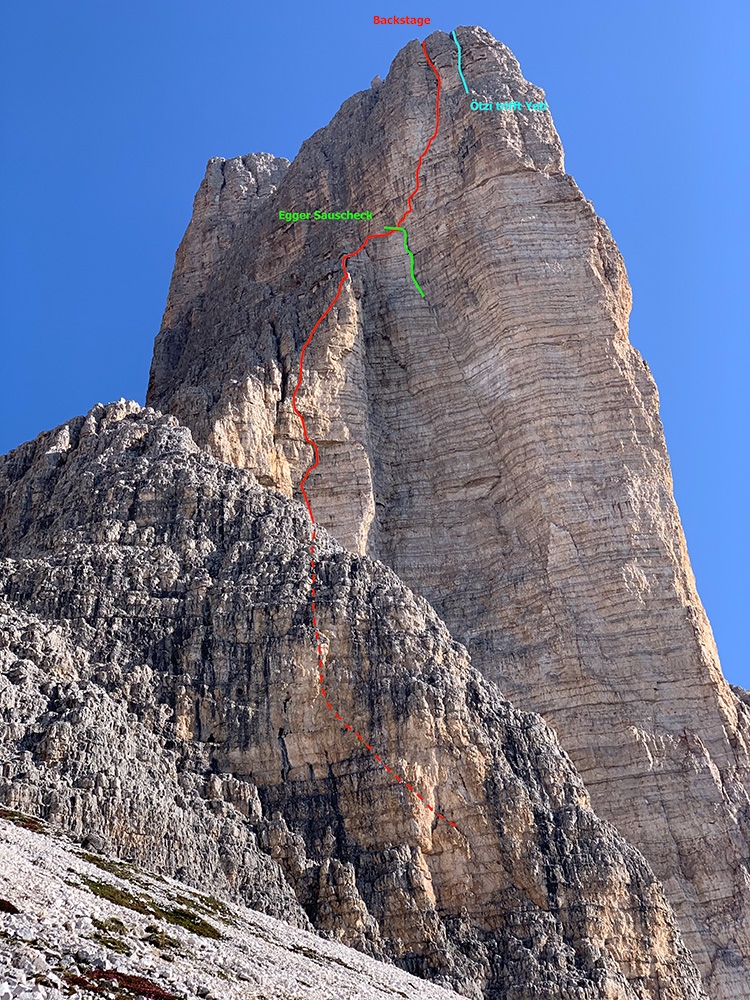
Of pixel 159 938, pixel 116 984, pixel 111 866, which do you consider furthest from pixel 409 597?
pixel 116 984

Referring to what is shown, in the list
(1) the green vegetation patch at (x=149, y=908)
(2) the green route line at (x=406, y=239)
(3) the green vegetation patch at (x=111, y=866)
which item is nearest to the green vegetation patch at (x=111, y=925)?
(1) the green vegetation patch at (x=149, y=908)

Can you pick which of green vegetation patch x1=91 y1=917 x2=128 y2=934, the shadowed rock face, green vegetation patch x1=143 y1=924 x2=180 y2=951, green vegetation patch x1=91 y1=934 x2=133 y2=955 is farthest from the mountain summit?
green vegetation patch x1=91 y1=934 x2=133 y2=955

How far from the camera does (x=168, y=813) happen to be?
35.6 meters

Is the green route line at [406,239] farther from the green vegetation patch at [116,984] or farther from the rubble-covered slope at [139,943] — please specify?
the green vegetation patch at [116,984]

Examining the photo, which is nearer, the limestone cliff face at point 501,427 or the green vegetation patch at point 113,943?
the green vegetation patch at point 113,943

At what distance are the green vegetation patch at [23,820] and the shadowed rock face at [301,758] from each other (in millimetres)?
1078

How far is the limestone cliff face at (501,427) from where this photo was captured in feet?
162

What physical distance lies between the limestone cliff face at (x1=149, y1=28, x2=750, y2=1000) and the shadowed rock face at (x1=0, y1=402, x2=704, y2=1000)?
7522mm

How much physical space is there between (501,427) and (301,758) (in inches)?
945

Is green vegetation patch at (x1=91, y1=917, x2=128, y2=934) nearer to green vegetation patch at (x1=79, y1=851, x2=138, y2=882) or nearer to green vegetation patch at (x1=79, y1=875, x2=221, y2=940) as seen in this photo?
green vegetation patch at (x1=79, y1=875, x2=221, y2=940)

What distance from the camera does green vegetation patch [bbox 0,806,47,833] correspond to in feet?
102

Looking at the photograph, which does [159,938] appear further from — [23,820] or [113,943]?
[23,820]

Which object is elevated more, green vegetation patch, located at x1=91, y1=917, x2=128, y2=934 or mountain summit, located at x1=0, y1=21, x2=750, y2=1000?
mountain summit, located at x1=0, y1=21, x2=750, y2=1000

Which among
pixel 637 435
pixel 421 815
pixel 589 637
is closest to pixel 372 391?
pixel 637 435
